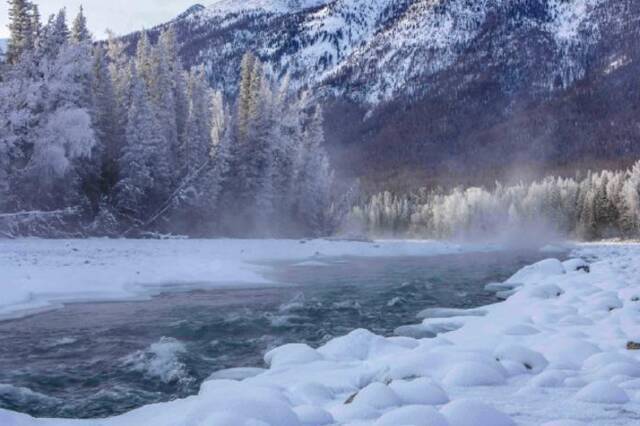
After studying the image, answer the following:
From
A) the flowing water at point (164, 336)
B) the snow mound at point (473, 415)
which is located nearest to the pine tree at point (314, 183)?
the flowing water at point (164, 336)

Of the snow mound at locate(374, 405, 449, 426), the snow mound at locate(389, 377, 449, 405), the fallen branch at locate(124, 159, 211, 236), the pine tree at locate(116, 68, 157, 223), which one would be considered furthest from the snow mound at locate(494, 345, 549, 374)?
the pine tree at locate(116, 68, 157, 223)

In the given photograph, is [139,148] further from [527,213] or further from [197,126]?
[527,213]

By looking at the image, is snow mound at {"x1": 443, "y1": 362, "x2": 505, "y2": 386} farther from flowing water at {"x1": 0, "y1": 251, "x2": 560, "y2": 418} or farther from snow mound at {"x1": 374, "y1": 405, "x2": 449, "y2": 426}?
flowing water at {"x1": 0, "y1": 251, "x2": 560, "y2": 418}

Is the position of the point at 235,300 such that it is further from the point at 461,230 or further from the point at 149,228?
the point at 461,230

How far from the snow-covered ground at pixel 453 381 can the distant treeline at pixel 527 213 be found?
9076 centimetres

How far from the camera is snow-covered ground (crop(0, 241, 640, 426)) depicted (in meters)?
5.55

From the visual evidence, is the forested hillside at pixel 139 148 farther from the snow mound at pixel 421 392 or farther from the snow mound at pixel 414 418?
the snow mound at pixel 414 418

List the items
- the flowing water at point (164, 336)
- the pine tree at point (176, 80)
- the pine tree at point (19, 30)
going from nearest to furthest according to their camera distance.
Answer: the flowing water at point (164, 336) → the pine tree at point (19, 30) → the pine tree at point (176, 80)

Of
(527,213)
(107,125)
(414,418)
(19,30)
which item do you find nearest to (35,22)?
(19,30)

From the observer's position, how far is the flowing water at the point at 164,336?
8.12m

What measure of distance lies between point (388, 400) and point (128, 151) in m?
39.1

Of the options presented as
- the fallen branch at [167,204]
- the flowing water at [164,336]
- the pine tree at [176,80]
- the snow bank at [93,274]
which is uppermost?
the pine tree at [176,80]

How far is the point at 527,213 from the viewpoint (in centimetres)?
11138

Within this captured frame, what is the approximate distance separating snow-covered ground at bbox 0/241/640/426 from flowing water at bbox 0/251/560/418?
120cm
